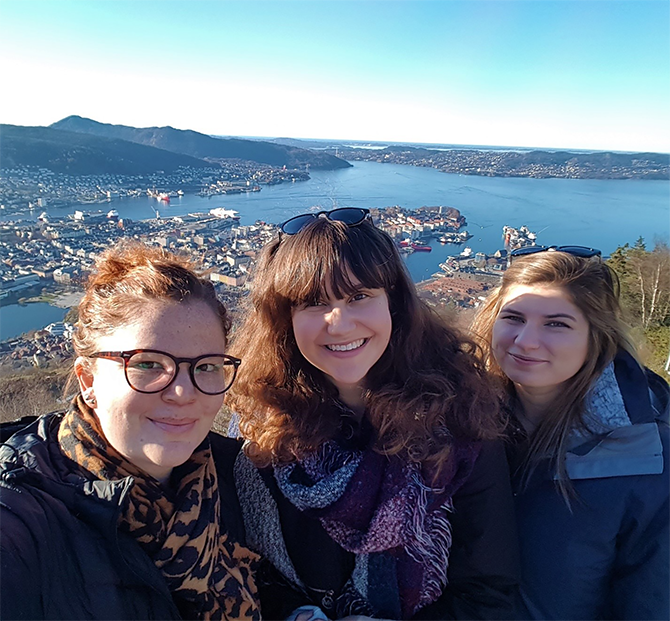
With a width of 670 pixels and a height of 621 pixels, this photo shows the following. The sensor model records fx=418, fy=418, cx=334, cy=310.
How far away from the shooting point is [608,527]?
3.77ft

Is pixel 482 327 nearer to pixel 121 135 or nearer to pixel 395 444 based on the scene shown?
pixel 395 444

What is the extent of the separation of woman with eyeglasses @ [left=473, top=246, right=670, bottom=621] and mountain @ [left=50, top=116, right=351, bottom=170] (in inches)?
2351

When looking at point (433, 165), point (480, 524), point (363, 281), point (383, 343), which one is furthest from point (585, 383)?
point (433, 165)

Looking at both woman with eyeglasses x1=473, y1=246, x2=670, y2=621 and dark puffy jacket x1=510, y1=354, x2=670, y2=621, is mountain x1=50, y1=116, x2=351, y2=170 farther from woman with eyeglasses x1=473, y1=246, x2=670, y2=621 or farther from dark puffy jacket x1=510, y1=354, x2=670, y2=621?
dark puffy jacket x1=510, y1=354, x2=670, y2=621

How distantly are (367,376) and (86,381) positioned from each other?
2.51 ft

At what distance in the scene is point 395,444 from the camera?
1146 mm

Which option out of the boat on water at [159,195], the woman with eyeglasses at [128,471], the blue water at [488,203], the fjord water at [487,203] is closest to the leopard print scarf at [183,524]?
the woman with eyeglasses at [128,471]

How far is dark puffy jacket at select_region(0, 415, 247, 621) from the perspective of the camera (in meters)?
0.70

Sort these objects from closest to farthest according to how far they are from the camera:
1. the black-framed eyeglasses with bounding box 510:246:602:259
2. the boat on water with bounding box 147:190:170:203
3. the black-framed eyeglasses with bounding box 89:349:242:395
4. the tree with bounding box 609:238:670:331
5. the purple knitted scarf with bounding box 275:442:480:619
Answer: the black-framed eyeglasses with bounding box 89:349:242:395
the purple knitted scarf with bounding box 275:442:480:619
the black-framed eyeglasses with bounding box 510:246:602:259
the tree with bounding box 609:238:670:331
the boat on water with bounding box 147:190:170:203

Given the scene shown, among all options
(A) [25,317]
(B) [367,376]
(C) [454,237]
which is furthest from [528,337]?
(C) [454,237]

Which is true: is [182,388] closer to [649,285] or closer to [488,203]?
[649,285]

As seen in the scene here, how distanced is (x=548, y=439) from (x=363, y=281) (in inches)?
30.3

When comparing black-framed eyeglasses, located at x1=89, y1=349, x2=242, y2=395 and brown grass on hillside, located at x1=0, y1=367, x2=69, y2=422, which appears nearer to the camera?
black-framed eyeglasses, located at x1=89, y1=349, x2=242, y2=395

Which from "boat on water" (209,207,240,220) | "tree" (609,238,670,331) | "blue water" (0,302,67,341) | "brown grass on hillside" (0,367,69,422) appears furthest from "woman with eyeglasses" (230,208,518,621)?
"boat on water" (209,207,240,220)
